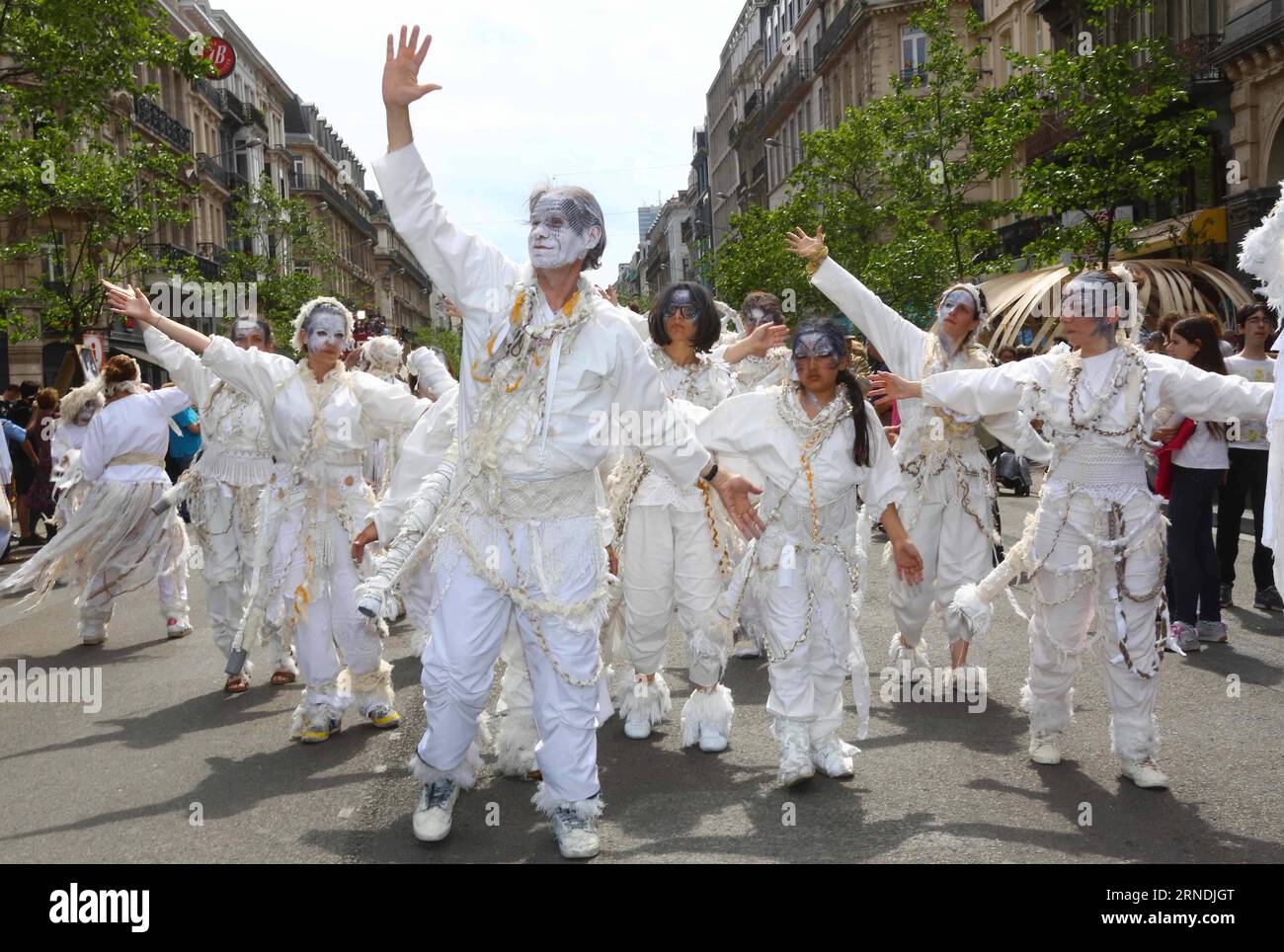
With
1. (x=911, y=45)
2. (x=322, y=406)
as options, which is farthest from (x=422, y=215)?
(x=911, y=45)

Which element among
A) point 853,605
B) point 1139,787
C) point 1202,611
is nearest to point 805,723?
point 853,605

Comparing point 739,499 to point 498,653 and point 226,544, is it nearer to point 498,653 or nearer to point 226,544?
point 498,653

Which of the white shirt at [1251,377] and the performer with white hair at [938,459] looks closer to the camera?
the performer with white hair at [938,459]

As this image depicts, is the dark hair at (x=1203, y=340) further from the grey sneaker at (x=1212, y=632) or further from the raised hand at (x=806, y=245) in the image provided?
the raised hand at (x=806, y=245)

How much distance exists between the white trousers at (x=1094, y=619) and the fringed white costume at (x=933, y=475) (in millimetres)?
1319

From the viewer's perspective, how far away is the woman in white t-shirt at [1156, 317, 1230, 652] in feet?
28.1

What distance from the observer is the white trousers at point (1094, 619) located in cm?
564

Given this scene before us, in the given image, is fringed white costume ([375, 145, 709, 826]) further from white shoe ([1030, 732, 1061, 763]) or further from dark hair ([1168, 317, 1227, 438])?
dark hair ([1168, 317, 1227, 438])

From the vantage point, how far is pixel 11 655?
9922 millimetres

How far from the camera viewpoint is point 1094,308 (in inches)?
227

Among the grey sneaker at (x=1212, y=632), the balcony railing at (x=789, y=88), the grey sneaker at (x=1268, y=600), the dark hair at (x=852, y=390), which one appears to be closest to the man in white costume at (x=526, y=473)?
the dark hair at (x=852, y=390)

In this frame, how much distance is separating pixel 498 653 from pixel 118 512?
587 cm

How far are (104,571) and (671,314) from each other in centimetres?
506

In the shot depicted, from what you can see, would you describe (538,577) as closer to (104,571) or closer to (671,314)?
(671,314)
